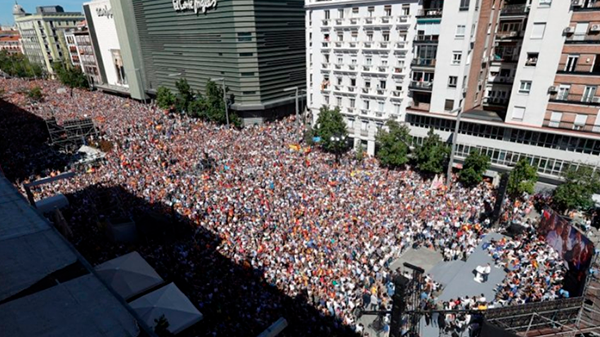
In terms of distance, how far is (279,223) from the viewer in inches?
910

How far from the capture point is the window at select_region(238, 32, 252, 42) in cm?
4188

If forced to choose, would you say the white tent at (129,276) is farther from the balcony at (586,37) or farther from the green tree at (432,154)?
the balcony at (586,37)

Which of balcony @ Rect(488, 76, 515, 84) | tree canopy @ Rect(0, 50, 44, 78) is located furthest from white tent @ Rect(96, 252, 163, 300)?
tree canopy @ Rect(0, 50, 44, 78)

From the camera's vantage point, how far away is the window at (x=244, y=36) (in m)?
41.9

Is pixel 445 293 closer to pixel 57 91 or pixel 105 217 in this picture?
pixel 105 217

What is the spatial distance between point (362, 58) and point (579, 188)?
20648 millimetres

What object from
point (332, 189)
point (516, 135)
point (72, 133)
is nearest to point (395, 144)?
point (332, 189)

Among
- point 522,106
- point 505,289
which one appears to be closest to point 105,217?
point 505,289

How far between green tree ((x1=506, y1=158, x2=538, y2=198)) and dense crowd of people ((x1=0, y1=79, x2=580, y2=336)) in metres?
2.38

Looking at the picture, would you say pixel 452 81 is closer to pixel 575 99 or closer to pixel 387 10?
pixel 575 99

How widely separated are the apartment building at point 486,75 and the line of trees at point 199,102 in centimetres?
1418

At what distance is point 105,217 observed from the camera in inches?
938

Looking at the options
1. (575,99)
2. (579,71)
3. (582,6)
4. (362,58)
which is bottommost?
(575,99)

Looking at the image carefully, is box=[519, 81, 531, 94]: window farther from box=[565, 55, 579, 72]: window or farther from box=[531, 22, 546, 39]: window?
box=[531, 22, 546, 39]: window
